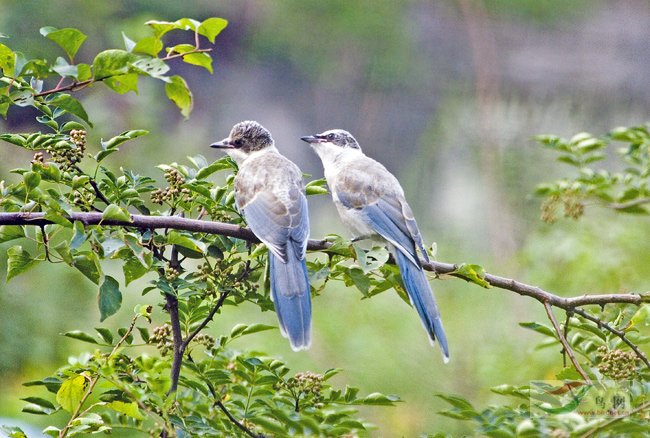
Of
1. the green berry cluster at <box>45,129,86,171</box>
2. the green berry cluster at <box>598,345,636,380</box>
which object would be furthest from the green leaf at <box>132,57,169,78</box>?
the green berry cluster at <box>598,345,636,380</box>

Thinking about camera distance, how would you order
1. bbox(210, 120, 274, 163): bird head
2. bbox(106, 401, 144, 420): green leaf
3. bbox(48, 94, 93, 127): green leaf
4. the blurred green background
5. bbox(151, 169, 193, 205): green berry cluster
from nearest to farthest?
bbox(106, 401, 144, 420): green leaf < bbox(48, 94, 93, 127): green leaf < bbox(151, 169, 193, 205): green berry cluster < bbox(210, 120, 274, 163): bird head < the blurred green background

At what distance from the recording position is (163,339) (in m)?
1.14

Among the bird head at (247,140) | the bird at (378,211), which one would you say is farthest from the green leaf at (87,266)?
the bird head at (247,140)

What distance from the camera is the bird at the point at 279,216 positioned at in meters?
1.25

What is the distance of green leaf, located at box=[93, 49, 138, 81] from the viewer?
1.04m

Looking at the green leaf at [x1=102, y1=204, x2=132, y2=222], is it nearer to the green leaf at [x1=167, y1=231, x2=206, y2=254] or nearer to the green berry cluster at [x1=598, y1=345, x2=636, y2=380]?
the green leaf at [x1=167, y1=231, x2=206, y2=254]

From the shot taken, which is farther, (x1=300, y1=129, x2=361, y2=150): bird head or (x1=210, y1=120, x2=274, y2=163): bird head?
(x1=300, y1=129, x2=361, y2=150): bird head

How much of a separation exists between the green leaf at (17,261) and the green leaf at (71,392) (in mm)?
149

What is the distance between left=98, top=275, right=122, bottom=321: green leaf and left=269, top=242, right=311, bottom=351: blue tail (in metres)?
0.24

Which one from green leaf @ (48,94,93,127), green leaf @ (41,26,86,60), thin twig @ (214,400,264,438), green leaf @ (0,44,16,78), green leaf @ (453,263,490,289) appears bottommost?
thin twig @ (214,400,264,438)

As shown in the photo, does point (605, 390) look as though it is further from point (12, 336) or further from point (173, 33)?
point (173, 33)

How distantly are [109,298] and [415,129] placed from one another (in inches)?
143

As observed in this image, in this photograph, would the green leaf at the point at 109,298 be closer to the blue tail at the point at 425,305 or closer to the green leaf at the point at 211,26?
the green leaf at the point at 211,26

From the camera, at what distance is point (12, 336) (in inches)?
103
